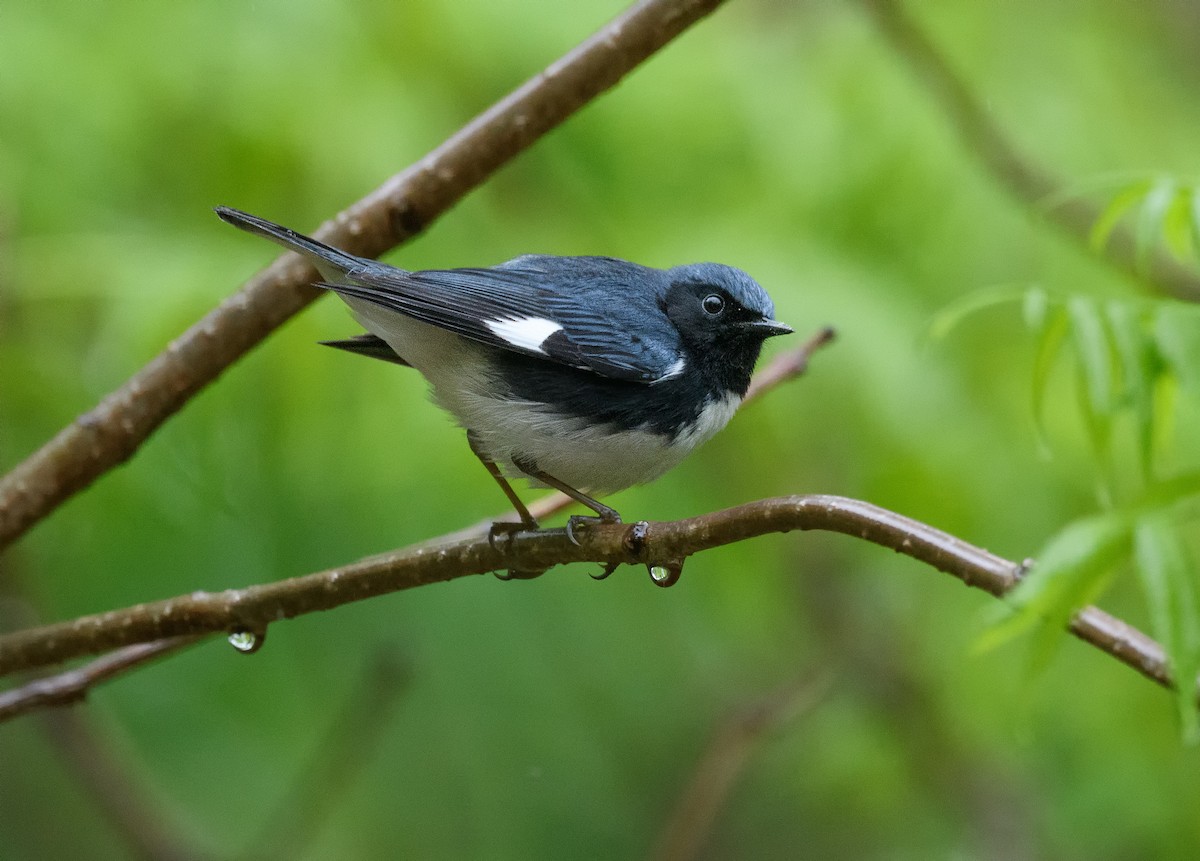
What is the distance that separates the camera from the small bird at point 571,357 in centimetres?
230

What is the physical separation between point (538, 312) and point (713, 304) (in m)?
0.38

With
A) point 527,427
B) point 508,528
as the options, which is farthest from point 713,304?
point 508,528

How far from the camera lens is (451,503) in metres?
3.30

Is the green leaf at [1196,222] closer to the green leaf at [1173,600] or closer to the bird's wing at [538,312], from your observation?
the green leaf at [1173,600]

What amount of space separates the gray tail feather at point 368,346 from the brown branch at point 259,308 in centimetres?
16

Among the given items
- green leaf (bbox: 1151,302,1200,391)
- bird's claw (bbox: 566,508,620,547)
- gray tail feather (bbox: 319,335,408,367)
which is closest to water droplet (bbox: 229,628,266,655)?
bird's claw (bbox: 566,508,620,547)

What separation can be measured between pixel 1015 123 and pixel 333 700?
9.92 feet

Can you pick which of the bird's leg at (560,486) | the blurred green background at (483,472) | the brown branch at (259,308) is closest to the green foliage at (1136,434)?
the bird's leg at (560,486)

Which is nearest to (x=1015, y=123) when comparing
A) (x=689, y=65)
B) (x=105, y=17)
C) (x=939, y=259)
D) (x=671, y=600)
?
(x=939, y=259)

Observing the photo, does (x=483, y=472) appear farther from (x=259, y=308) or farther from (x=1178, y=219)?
(x=1178, y=219)

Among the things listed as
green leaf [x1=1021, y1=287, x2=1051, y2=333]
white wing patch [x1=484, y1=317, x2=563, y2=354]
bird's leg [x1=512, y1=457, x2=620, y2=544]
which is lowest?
bird's leg [x1=512, y1=457, x2=620, y2=544]

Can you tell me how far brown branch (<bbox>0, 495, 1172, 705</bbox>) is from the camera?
4.76 feet

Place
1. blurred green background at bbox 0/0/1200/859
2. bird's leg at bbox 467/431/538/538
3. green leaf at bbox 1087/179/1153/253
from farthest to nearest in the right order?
blurred green background at bbox 0/0/1200/859 → bird's leg at bbox 467/431/538/538 → green leaf at bbox 1087/179/1153/253

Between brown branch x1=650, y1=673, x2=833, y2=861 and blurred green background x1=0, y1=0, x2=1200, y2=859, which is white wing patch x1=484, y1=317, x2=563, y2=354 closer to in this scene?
blurred green background x1=0, y1=0, x2=1200, y2=859
